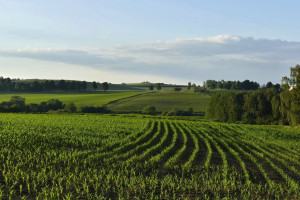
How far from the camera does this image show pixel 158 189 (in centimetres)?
1308

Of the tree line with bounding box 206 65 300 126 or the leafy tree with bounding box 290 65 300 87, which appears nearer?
the leafy tree with bounding box 290 65 300 87

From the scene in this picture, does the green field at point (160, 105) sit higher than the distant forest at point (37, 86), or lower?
lower

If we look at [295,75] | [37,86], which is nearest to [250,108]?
[295,75]

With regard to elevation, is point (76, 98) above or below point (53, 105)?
above

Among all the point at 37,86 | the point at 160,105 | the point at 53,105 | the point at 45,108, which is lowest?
the point at 45,108

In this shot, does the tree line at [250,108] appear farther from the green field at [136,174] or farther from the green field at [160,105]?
the green field at [136,174]

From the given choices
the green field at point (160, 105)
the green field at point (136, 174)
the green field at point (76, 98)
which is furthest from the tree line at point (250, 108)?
the green field at point (136, 174)

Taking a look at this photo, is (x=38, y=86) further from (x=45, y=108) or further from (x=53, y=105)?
(x=45, y=108)

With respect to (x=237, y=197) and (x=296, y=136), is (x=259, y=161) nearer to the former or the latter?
(x=237, y=197)

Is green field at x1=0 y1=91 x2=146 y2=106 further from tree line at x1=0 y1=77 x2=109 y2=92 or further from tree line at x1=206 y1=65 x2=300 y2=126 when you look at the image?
tree line at x1=206 y1=65 x2=300 y2=126

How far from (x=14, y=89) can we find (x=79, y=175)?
559ft

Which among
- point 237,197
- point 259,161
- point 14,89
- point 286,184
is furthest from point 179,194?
point 14,89

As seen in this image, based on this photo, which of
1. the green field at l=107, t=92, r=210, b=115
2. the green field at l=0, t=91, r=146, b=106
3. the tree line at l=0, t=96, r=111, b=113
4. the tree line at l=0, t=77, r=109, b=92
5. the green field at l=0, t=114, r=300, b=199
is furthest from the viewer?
the tree line at l=0, t=77, r=109, b=92

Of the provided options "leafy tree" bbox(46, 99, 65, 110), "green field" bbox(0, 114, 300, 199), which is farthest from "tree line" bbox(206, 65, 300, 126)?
"green field" bbox(0, 114, 300, 199)
